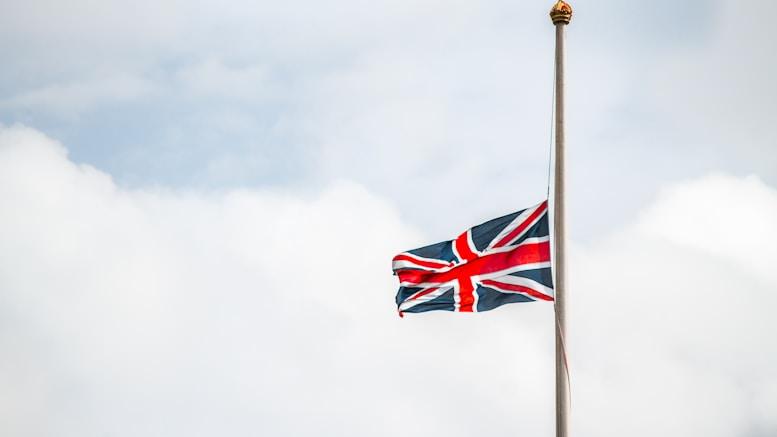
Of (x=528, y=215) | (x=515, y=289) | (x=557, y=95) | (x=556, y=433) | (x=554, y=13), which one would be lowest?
(x=556, y=433)

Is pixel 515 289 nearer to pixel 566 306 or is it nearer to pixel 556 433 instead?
pixel 566 306

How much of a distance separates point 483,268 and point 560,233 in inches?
105

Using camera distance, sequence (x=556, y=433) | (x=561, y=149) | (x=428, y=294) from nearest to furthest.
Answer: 1. (x=556, y=433)
2. (x=561, y=149)
3. (x=428, y=294)

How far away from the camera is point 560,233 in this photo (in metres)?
23.9

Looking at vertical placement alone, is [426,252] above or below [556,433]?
above

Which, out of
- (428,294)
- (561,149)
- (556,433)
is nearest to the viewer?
(556,433)

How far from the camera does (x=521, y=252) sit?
2541 centimetres

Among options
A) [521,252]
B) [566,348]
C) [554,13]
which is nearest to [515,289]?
[521,252]

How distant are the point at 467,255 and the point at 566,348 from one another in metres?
3.90

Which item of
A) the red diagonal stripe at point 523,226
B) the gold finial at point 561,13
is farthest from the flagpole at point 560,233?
the red diagonal stripe at point 523,226

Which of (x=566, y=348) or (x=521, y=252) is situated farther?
(x=521, y=252)

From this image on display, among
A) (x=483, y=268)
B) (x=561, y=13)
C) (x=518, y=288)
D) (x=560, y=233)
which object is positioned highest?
(x=561, y=13)

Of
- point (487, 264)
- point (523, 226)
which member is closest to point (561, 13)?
point (523, 226)

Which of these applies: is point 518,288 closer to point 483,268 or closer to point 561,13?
point 483,268
